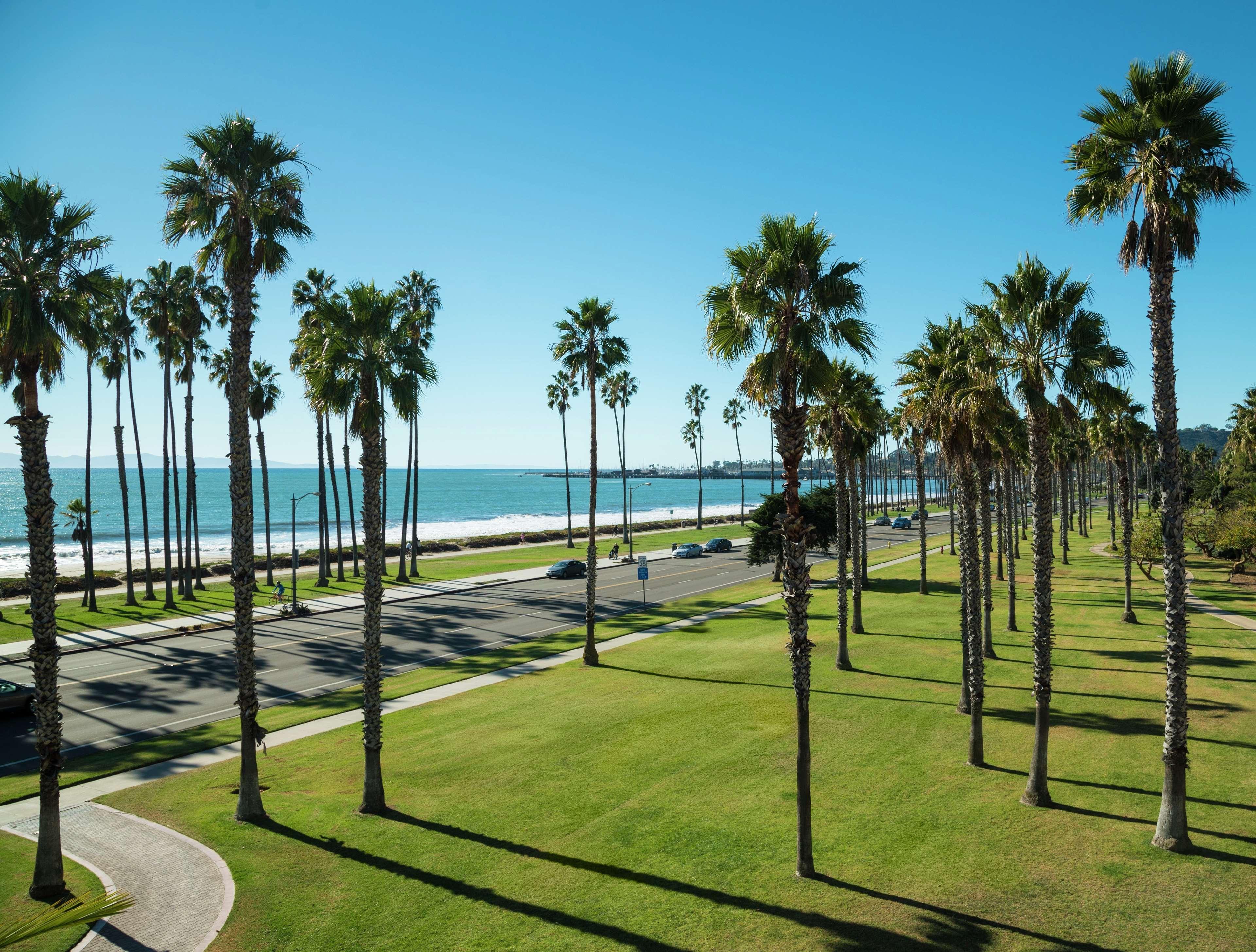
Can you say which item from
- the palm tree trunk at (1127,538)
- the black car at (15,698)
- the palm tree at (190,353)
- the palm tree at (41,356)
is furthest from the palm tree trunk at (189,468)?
the palm tree trunk at (1127,538)

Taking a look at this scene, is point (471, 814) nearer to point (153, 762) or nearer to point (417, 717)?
point (417, 717)

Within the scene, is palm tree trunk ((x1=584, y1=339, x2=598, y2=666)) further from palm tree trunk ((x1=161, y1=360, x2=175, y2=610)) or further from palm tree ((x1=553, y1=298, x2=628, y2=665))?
palm tree trunk ((x1=161, y1=360, x2=175, y2=610))

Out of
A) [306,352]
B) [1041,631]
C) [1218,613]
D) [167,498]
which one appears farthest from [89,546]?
[1218,613]

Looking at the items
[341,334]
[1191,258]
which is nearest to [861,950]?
[1191,258]

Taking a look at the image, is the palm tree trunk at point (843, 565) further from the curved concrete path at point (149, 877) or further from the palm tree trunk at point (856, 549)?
the curved concrete path at point (149, 877)

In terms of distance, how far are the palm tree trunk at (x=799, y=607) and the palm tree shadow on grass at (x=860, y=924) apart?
84 centimetres

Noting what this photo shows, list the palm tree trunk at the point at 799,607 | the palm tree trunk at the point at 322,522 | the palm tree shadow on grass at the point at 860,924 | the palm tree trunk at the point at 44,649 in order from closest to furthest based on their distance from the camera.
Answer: the palm tree shadow on grass at the point at 860,924 → the palm tree trunk at the point at 44,649 → the palm tree trunk at the point at 799,607 → the palm tree trunk at the point at 322,522

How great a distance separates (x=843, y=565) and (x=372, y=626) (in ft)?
59.7

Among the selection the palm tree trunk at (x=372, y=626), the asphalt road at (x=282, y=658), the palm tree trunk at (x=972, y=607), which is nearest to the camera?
the palm tree trunk at (x=372, y=626)

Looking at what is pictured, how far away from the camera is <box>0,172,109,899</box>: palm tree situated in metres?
12.6

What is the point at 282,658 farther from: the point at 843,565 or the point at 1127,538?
the point at 1127,538

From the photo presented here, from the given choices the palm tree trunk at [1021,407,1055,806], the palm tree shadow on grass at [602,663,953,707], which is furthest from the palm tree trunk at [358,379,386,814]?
the palm tree trunk at [1021,407,1055,806]

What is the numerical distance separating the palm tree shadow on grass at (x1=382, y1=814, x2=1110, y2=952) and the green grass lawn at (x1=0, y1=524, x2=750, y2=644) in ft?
112

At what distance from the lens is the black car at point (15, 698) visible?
2331 cm
